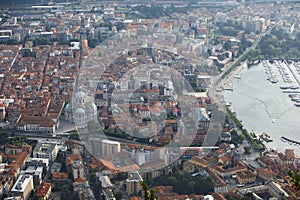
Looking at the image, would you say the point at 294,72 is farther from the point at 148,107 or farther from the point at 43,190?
the point at 43,190

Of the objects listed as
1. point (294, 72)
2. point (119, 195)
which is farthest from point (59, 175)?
point (294, 72)

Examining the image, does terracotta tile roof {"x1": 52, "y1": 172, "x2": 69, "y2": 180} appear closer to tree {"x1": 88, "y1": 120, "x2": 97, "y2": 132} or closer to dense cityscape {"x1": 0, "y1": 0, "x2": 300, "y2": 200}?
dense cityscape {"x1": 0, "y1": 0, "x2": 300, "y2": 200}

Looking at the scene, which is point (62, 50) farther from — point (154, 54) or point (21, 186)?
point (21, 186)

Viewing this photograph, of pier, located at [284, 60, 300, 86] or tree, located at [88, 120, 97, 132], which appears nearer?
tree, located at [88, 120, 97, 132]

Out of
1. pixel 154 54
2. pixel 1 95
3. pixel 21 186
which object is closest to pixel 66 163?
pixel 21 186

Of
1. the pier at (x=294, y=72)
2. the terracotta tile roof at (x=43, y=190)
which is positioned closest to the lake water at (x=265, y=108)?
the pier at (x=294, y=72)

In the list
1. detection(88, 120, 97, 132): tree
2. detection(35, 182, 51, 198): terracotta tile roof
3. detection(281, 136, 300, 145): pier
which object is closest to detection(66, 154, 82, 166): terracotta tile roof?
detection(35, 182, 51, 198): terracotta tile roof
